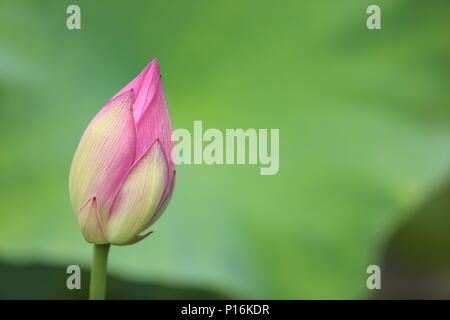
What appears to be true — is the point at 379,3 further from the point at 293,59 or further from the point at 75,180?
the point at 75,180

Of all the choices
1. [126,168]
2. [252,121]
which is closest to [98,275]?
[126,168]

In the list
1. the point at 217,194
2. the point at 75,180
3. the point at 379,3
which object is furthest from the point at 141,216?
the point at 379,3

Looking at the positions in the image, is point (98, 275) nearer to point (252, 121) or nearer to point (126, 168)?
point (126, 168)

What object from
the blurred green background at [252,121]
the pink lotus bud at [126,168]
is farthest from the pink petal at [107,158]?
the blurred green background at [252,121]

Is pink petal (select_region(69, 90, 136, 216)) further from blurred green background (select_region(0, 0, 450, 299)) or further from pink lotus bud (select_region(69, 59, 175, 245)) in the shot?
blurred green background (select_region(0, 0, 450, 299))

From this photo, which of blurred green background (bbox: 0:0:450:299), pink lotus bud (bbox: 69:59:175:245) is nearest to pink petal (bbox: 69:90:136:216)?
pink lotus bud (bbox: 69:59:175:245)

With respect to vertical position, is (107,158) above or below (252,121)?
below
